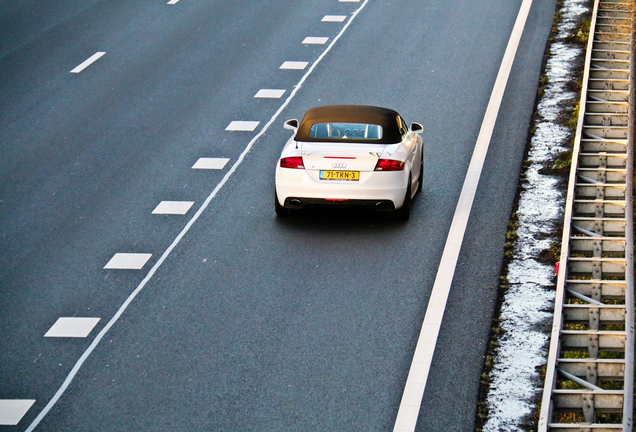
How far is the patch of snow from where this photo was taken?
898 cm

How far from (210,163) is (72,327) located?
5500 mm

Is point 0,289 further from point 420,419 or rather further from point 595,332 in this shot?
point 595,332

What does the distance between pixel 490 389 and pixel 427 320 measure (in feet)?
5.00

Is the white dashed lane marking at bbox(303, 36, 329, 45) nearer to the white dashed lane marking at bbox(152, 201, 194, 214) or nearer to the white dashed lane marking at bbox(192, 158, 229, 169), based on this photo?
the white dashed lane marking at bbox(192, 158, 229, 169)

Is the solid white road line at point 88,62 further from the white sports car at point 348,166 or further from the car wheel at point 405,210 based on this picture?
the car wheel at point 405,210

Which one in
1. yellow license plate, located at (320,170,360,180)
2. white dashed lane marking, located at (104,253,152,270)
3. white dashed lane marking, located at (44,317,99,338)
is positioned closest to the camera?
white dashed lane marking, located at (44,317,99,338)

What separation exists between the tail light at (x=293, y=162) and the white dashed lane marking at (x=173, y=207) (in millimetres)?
1863

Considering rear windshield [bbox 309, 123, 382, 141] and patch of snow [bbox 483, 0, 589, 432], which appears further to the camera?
rear windshield [bbox 309, 123, 382, 141]

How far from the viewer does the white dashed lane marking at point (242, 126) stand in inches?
680

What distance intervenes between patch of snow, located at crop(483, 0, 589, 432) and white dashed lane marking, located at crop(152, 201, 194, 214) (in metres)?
4.84

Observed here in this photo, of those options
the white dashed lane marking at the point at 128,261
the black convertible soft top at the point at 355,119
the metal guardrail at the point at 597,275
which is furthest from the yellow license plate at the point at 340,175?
the metal guardrail at the point at 597,275

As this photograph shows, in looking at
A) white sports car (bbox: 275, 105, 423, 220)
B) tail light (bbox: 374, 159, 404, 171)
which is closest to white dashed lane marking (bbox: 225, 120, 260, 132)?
white sports car (bbox: 275, 105, 423, 220)

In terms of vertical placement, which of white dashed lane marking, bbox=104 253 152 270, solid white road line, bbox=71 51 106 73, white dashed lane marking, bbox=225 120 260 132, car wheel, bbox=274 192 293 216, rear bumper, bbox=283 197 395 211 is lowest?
white dashed lane marking, bbox=225 120 260 132

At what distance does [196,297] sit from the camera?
11242 millimetres
